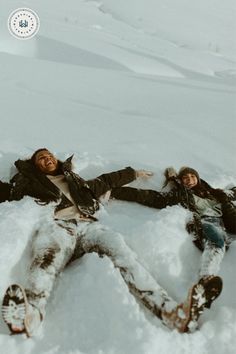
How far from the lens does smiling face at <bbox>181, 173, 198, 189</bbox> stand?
4328 mm

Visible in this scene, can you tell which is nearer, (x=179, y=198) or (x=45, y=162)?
(x=45, y=162)

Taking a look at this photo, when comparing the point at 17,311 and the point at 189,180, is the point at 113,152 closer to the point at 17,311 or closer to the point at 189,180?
the point at 189,180

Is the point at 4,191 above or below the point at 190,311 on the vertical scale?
below

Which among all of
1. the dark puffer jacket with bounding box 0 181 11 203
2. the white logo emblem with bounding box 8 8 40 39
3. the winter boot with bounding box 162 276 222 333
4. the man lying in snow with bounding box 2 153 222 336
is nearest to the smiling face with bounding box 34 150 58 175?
the man lying in snow with bounding box 2 153 222 336

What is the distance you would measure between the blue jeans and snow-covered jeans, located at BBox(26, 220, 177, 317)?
2.56ft

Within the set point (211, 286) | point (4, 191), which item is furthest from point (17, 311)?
point (4, 191)

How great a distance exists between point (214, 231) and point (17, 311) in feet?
6.06

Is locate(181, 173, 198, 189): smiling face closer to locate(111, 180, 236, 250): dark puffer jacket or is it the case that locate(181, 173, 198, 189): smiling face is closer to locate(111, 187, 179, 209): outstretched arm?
locate(111, 180, 236, 250): dark puffer jacket

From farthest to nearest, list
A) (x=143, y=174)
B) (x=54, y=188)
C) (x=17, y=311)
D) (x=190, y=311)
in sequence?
(x=143, y=174) < (x=54, y=188) < (x=190, y=311) < (x=17, y=311)

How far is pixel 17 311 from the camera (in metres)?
2.46

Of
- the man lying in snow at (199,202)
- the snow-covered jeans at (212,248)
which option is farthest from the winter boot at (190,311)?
the man lying in snow at (199,202)

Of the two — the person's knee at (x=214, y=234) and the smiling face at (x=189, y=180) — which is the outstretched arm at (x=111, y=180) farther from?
the person's knee at (x=214, y=234)

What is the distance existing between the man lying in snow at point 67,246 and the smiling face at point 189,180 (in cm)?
49

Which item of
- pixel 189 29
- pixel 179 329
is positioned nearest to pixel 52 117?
pixel 179 329
